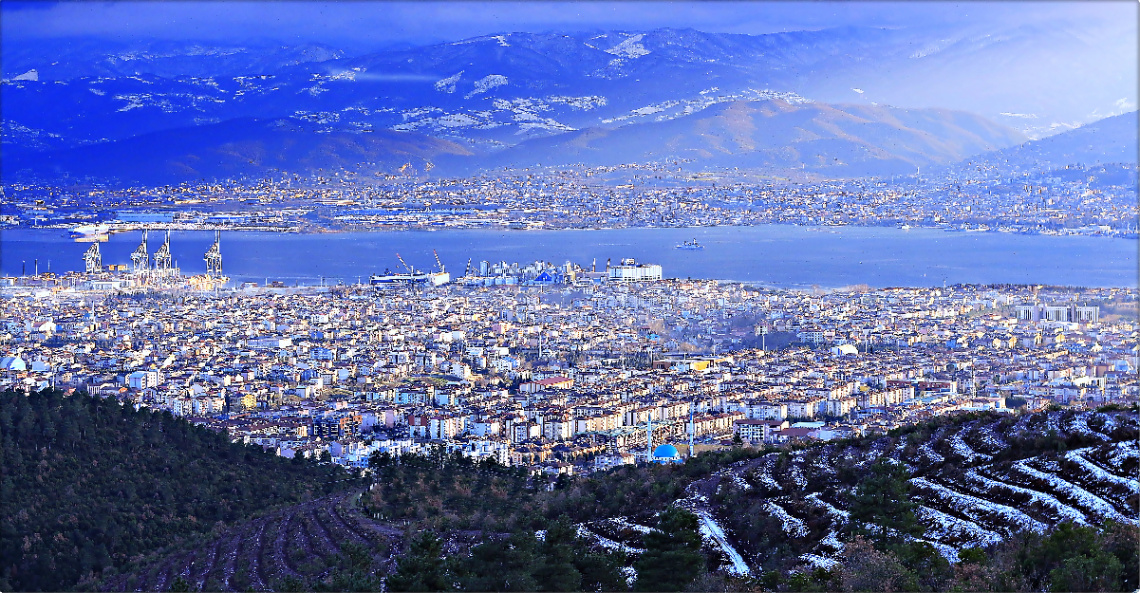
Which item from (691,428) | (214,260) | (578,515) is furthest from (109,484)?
(214,260)

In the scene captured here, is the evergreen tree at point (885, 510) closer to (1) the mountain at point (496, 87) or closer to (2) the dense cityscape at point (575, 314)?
(2) the dense cityscape at point (575, 314)

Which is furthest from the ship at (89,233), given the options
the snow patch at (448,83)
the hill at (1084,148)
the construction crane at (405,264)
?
the hill at (1084,148)

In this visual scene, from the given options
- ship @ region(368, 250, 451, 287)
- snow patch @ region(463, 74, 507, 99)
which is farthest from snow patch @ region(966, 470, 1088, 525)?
snow patch @ region(463, 74, 507, 99)

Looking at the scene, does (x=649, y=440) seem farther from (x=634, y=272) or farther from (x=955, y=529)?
(x=634, y=272)

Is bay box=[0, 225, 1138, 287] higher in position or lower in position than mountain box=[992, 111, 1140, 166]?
lower

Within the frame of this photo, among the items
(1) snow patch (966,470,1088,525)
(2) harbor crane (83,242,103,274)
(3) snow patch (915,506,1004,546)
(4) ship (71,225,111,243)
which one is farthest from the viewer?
(4) ship (71,225,111,243)

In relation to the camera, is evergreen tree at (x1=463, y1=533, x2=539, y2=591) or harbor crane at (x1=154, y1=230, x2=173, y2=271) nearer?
evergreen tree at (x1=463, y1=533, x2=539, y2=591)

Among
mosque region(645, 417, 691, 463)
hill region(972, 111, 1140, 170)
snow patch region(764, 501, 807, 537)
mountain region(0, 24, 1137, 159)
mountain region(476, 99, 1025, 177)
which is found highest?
mountain region(0, 24, 1137, 159)

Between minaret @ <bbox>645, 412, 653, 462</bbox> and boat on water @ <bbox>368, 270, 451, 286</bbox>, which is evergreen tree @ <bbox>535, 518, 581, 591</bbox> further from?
boat on water @ <bbox>368, 270, 451, 286</bbox>
